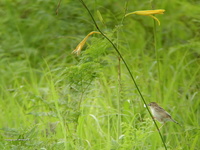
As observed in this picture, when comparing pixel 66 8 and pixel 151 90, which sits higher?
pixel 66 8

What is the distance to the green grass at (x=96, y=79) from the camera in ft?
9.73

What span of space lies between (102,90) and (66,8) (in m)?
1.77

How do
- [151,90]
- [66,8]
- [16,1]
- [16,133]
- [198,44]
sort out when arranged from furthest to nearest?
[16,1], [66,8], [151,90], [198,44], [16,133]

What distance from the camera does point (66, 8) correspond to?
5.68 meters

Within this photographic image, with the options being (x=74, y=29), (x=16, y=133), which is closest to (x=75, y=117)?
(x=16, y=133)

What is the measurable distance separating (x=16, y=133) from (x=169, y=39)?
3.66 metres

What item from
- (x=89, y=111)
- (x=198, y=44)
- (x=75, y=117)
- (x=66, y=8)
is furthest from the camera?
(x=66, y=8)

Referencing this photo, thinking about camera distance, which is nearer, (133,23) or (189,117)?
(189,117)

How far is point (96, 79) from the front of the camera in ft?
11.9

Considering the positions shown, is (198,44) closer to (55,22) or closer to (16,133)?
(16,133)

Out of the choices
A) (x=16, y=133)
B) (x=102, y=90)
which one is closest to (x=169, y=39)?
(x=102, y=90)

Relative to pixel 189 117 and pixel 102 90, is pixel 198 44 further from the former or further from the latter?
pixel 102 90

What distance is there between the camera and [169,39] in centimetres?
595

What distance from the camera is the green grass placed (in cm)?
296
